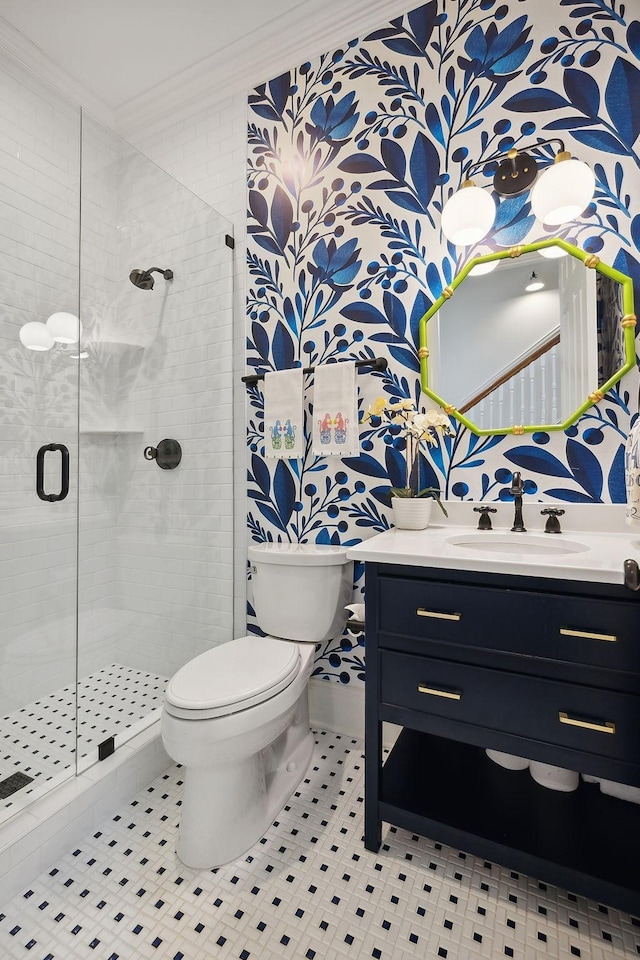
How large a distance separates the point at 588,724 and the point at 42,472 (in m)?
1.77

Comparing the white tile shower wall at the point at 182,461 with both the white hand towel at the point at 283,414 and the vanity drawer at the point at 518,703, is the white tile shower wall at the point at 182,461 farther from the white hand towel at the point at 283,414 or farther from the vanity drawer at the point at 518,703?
the vanity drawer at the point at 518,703

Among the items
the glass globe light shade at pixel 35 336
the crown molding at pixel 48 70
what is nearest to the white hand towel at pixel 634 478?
the glass globe light shade at pixel 35 336

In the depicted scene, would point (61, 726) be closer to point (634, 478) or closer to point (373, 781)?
point (373, 781)

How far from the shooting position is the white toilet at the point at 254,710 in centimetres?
118

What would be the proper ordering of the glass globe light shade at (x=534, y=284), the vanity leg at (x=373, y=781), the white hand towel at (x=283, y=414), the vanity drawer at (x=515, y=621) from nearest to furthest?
1. the vanity drawer at (x=515, y=621)
2. the vanity leg at (x=373, y=781)
3. the glass globe light shade at (x=534, y=284)
4. the white hand towel at (x=283, y=414)

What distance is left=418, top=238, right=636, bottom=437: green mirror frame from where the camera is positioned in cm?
141

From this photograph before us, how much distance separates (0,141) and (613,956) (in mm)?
2889

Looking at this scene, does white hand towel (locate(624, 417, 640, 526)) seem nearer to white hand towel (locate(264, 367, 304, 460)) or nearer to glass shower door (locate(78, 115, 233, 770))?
white hand towel (locate(264, 367, 304, 460))

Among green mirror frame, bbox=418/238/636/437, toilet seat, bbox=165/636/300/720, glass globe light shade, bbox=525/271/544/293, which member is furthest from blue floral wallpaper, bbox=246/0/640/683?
toilet seat, bbox=165/636/300/720

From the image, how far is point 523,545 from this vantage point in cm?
142

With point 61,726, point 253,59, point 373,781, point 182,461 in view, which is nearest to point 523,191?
point 253,59

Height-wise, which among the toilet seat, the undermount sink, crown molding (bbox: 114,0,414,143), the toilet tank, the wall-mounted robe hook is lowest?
the toilet seat

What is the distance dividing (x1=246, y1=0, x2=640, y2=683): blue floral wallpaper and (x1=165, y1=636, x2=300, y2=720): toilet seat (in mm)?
480

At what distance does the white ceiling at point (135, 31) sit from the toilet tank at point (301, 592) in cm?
211
